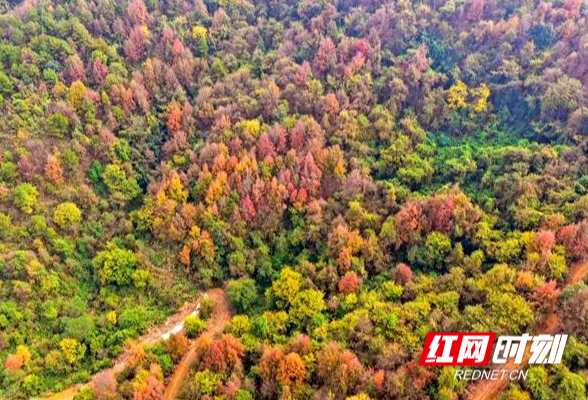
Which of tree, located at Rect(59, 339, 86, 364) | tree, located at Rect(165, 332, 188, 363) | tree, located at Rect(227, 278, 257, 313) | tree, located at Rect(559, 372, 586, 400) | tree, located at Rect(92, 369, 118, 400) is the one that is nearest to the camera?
tree, located at Rect(559, 372, 586, 400)

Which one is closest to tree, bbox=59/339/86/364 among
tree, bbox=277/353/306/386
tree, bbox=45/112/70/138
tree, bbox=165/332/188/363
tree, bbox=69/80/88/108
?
tree, bbox=165/332/188/363

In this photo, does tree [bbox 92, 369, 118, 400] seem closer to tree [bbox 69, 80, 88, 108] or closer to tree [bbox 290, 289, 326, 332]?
tree [bbox 290, 289, 326, 332]

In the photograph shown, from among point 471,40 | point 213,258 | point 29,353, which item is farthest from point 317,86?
point 29,353

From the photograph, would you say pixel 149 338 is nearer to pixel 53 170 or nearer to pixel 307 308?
pixel 307 308

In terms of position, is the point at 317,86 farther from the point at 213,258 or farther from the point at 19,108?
the point at 19,108

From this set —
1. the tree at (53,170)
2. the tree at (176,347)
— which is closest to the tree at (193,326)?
the tree at (176,347)
